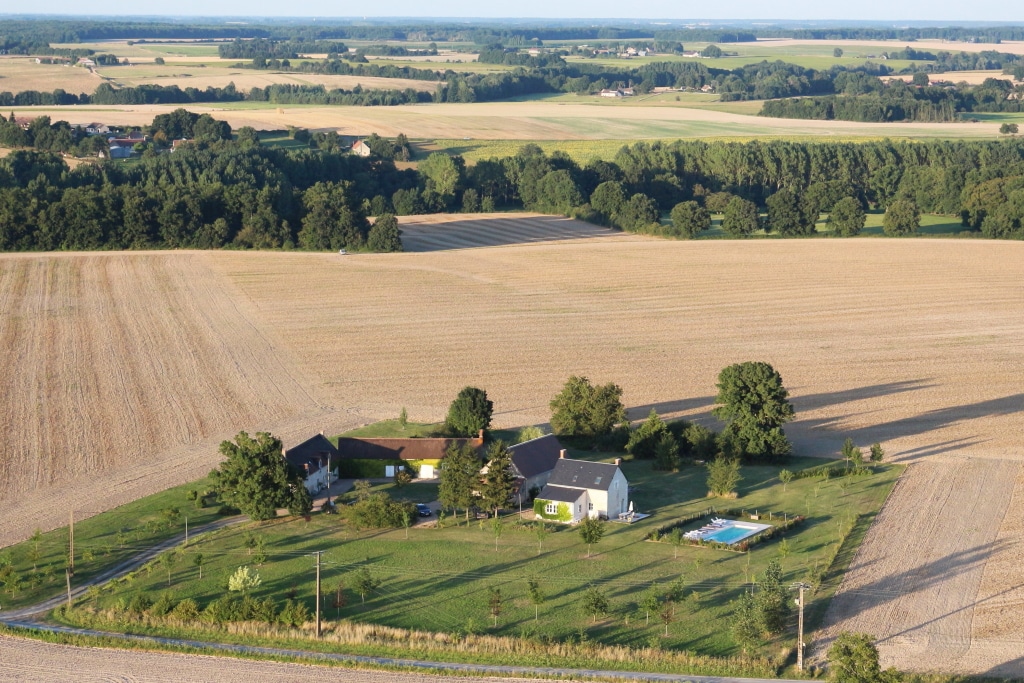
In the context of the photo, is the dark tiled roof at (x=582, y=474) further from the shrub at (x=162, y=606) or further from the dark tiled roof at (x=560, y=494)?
the shrub at (x=162, y=606)

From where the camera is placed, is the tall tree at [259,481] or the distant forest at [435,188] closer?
the tall tree at [259,481]

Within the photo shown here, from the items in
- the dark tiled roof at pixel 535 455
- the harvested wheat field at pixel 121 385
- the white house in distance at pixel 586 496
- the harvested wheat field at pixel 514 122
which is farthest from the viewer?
the harvested wheat field at pixel 514 122

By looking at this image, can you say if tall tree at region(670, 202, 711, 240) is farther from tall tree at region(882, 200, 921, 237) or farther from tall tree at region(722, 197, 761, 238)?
tall tree at region(882, 200, 921, 237)

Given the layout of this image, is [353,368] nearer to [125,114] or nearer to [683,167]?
[683,167]

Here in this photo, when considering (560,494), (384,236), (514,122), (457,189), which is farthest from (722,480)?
(514,122)

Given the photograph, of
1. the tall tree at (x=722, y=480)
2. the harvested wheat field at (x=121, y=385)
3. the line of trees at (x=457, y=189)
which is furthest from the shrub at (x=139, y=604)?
the line of trees at (x=457, y=189)

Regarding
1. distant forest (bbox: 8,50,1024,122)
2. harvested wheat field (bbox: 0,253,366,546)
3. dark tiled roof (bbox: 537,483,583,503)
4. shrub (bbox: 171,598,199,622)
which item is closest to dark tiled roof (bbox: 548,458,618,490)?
dark tiled roof (bbox: 537,483,583,503)

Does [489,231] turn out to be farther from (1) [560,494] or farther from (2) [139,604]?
(2) [139,604]
